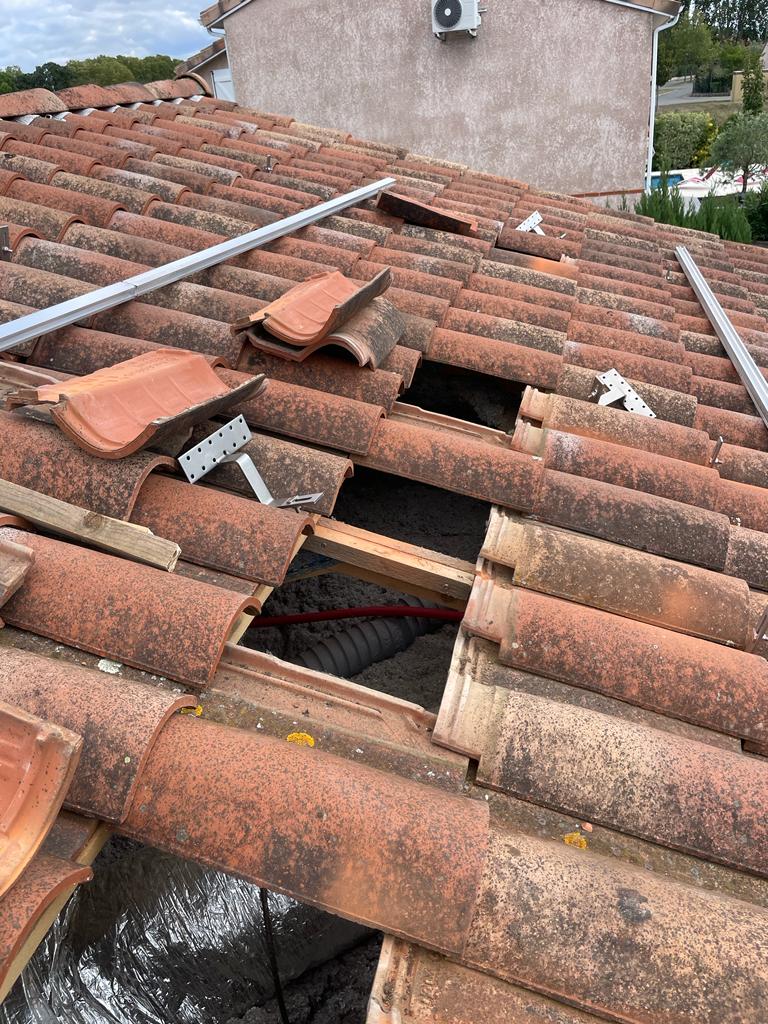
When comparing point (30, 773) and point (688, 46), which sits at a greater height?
point (688, 46)

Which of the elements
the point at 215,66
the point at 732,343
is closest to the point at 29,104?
the point at 732,343

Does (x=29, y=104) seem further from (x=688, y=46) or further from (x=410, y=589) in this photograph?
(x=688, y=46)

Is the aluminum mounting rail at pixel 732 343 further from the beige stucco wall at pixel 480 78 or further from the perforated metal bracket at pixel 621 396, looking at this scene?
the beige stucco wall at pixel 480 78

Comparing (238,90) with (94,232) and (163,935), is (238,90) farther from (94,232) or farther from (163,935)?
(163,935)

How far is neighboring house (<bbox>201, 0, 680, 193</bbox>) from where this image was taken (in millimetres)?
12711

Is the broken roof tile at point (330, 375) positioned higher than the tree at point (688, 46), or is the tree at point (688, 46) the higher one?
the tree at point (688, 46)

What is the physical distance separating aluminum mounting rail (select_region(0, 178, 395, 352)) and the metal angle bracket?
41.3 inches

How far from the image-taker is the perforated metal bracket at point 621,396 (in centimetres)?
390

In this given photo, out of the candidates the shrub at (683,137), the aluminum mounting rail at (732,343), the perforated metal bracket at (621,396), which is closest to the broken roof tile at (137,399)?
the perforated metal bracket at (621,396)

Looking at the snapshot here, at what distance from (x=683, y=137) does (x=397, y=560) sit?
37585 mm

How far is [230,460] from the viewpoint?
277 cm

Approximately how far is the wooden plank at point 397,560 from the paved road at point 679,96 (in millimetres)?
62971

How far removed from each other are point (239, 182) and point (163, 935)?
17.3 feet

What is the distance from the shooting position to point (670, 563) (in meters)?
2.75
